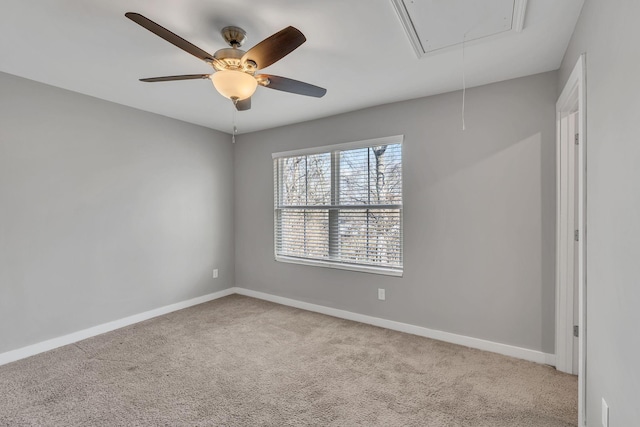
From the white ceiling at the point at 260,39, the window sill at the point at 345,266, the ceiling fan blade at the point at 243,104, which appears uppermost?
the white ceiling at the point at 260,39

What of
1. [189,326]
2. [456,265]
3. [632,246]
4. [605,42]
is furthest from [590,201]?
[189,326]

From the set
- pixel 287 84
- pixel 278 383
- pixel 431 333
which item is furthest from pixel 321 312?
pixel 287 84

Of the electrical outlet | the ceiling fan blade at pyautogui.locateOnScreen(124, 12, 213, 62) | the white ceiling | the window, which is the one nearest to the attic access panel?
the white ceiling

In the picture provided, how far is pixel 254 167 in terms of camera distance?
4.42 metres

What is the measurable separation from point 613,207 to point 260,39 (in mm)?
2169

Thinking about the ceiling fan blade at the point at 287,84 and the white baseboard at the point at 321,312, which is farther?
the white baseboard at the point at 321,312

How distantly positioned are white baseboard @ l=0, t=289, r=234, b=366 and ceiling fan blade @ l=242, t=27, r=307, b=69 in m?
3.14

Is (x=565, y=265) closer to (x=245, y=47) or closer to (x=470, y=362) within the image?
(x=470, y=362)

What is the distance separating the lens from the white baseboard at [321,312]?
2.61m

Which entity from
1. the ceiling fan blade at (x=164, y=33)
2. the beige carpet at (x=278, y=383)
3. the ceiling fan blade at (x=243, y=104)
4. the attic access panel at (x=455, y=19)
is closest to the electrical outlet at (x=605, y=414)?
the beige carpet at (x=278, y=383)

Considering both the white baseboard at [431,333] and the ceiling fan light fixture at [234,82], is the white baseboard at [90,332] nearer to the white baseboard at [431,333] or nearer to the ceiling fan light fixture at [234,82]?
the white baseboard at [431,333]

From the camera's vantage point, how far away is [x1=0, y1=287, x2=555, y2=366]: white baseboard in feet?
8.55

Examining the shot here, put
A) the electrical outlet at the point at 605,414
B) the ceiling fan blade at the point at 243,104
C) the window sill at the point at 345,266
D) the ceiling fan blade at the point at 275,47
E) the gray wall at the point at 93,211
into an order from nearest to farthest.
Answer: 1. the electrical outlet at the point at 605,414
2. the ceiling fan blade at the point at 275,47
3. the ceiling fan blade at the point at 243,104
4. the gray wall at the point at 93,211
5. the window sill at the point at 345,266

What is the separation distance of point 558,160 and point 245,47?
257 cm
